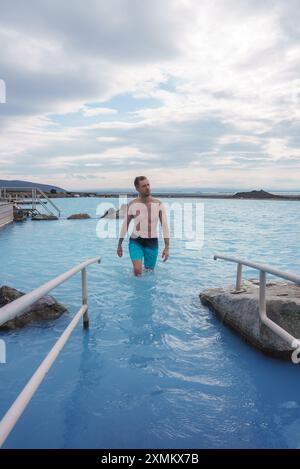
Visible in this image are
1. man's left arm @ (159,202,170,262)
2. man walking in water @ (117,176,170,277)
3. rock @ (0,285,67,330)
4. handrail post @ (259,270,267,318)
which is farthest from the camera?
man's left arm @ (159,202,170,262)

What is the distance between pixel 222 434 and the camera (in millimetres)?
2818

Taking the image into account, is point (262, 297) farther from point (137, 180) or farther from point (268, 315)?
point (137, 180)

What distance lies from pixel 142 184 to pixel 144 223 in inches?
35.8

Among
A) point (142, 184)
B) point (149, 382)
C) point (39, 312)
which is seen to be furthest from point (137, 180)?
point (149, 382)

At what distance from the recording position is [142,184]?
6.90 m

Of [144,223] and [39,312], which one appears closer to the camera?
[39,312]

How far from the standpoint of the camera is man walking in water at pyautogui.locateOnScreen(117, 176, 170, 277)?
23.2 feet

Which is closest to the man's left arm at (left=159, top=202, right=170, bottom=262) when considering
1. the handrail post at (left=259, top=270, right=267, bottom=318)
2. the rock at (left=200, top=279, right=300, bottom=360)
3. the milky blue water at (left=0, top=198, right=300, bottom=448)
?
the milky blue water at (left=0, top=198, right=300, bottom=448)

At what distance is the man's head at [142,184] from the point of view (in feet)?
22.7

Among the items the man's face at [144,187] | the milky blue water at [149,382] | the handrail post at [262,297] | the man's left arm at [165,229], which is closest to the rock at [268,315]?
the milky blue water at [149,382]

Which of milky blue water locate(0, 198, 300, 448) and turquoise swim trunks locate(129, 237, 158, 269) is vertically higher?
turquoise swim trunks locate(129, 237, 158, 269)

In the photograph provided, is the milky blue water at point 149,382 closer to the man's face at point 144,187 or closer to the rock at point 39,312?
the rock at point 39,312

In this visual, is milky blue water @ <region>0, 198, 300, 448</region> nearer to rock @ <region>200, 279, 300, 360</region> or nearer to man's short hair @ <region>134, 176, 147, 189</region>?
rock @ <region>200, 279, 300, 360</region>

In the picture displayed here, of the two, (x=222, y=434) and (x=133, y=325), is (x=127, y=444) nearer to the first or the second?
(x=222, y=434)
